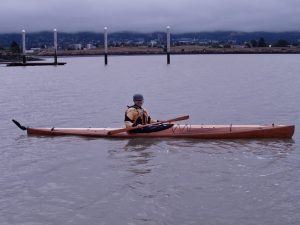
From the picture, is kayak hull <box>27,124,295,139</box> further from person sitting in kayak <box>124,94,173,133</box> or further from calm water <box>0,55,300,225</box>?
calm water <box>0,55,300,225</box>

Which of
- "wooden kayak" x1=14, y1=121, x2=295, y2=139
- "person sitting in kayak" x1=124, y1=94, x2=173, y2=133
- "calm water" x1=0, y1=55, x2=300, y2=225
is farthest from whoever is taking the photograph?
"wooden kayak" x1=14, y1=121, x2=295, y2=139

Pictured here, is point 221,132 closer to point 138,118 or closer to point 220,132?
point 220,132

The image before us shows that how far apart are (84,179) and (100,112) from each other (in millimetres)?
13740

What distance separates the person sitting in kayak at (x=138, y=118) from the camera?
16203mm

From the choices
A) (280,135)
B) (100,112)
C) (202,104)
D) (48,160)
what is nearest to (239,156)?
(280,135)

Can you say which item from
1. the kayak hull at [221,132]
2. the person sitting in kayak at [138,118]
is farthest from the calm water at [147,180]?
the person sitting in kayak at [138,118]

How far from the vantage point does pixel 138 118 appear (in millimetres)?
16422

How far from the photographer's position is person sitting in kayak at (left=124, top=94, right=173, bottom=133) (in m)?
16.2

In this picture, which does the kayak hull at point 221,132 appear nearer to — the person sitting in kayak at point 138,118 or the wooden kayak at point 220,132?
the wooden kayak at point 220,132

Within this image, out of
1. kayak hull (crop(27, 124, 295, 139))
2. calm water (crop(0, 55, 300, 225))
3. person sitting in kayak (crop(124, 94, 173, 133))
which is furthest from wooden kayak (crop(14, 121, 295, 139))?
calm water (crop(0, 55, 300, 225))

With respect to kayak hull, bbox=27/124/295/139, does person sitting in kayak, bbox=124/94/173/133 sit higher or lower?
higher

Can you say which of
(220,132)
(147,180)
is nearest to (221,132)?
(220,132)

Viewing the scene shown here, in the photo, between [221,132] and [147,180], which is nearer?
[147,180]

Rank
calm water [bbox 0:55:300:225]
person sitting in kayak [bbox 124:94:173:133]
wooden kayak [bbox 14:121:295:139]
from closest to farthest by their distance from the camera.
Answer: calm water [bbox 0:55:300:225] → person sitting in kayak [bbox 124:94:173:133] → wooden kayak [bbox 14:121:295:139]
